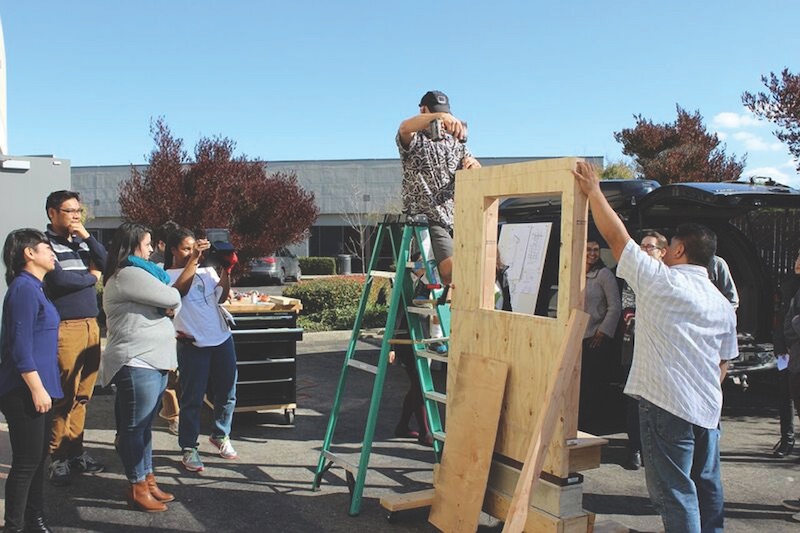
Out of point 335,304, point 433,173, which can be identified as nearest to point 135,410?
point 433,173

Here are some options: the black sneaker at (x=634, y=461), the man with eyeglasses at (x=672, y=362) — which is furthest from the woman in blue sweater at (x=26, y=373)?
the black sneaker at (x=634, y=461)

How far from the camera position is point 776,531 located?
4.63 m

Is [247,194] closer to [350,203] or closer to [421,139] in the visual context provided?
[421,139]

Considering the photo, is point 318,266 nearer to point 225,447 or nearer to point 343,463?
point 225,447

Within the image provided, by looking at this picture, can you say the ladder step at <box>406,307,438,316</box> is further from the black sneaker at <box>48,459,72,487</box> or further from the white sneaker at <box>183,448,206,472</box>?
the black sneaker at <box>48,459,72,487</box>

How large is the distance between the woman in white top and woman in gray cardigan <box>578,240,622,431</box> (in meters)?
3.16

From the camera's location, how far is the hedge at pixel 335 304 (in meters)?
14.0

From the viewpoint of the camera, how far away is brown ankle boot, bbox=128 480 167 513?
4.80 meters

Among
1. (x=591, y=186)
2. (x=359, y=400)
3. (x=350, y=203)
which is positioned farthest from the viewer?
(x=350, y=203)

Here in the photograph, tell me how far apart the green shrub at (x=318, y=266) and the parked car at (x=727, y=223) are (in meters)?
24.1

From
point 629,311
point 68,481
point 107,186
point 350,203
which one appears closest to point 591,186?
point 629,311

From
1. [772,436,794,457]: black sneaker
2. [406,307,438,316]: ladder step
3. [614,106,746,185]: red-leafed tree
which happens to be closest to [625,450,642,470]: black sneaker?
[772,436,794,457]: black sneaker

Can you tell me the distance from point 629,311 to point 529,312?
9.12ft

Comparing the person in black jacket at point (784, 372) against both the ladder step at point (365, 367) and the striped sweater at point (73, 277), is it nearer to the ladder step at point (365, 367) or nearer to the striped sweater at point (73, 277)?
the ladder step at point (365, 367)
